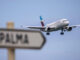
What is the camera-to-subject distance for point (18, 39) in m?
5.89

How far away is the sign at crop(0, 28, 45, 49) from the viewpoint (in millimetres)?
5777

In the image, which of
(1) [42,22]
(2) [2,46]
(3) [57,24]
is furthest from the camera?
(1) [42,22]

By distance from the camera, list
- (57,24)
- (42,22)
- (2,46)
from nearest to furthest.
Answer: (2,46), (57,24), (42,22)

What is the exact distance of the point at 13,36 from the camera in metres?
5.87

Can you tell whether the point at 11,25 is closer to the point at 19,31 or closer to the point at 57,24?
the point at 19,31

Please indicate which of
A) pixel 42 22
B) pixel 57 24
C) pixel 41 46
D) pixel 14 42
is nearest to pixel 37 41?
pixel 41 46

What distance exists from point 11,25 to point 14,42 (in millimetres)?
369

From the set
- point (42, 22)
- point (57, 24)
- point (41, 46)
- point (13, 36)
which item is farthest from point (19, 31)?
point (42, 22)

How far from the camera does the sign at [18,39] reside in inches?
227

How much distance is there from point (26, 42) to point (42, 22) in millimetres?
101603

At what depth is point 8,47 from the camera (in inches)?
228

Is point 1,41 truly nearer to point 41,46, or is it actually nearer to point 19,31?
point 19,31

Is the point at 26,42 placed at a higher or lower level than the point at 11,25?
lower

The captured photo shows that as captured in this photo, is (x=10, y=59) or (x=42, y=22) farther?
(x=42, y=22)
